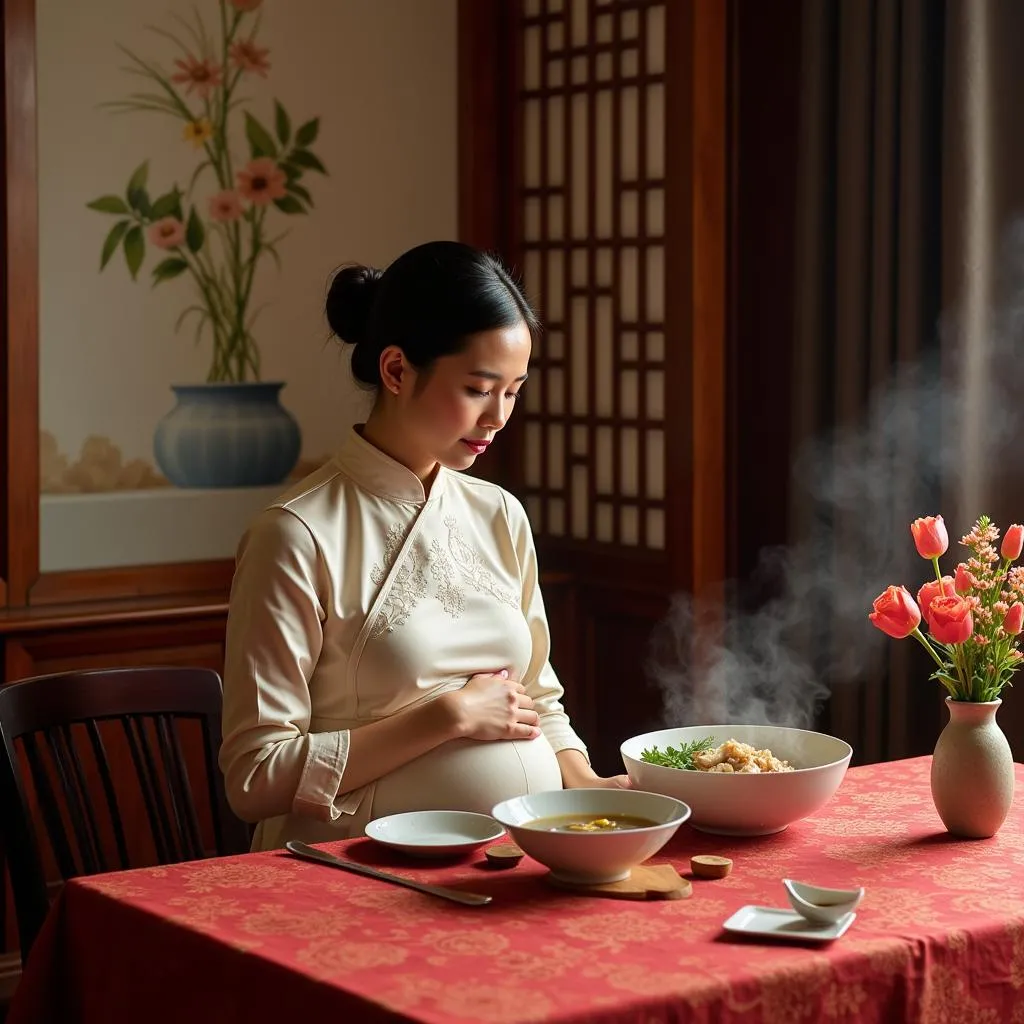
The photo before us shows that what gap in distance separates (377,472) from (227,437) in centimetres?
161

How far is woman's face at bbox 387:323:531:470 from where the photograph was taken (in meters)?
2.17

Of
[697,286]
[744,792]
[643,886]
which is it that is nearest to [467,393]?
[744,792]

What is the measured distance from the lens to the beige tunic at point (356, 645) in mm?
2037

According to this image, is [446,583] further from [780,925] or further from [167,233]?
[167,233]

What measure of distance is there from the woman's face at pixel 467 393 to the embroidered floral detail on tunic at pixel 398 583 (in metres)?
0.13

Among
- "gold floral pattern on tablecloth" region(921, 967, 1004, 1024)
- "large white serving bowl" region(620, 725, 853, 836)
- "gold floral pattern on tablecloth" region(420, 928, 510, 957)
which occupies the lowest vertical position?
"gold floral pattern on tablecloth" region(921, 967, 1004, 1024)

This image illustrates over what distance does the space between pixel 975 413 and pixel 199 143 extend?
1786 mm

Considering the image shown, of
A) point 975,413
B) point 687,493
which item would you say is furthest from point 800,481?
point 975,413

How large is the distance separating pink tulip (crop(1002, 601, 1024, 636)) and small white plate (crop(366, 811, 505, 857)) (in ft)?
2.01

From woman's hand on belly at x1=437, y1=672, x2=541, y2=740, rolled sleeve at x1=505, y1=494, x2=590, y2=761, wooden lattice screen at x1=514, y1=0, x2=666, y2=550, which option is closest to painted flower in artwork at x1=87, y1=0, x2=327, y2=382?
wooden lattice screen at x1=514, y1=0, x2=666, y2=550

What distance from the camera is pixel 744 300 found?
12.2 ft

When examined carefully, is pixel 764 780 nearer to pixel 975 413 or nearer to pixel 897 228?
pixel 975 413

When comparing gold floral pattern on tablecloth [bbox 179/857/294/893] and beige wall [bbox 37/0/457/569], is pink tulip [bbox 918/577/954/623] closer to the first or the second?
gold floral pattern on tablecloth [bbox 179/857/294/893]

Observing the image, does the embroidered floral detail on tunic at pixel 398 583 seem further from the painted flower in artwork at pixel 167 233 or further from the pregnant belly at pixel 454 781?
the painted flower in artwork at pixel 167 233
